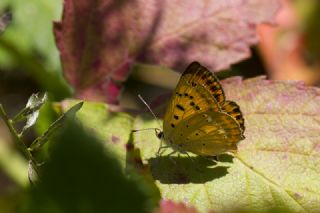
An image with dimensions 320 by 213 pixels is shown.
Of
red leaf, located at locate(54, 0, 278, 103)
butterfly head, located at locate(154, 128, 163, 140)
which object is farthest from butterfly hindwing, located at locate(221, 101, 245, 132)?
red leaf, located at locate(54, 0, 278, 103)

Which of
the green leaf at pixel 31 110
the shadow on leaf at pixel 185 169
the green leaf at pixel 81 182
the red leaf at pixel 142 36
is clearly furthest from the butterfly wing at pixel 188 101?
the green leaf at pixel 81 182

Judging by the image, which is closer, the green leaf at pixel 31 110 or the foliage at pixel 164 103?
the green leaf at pixel 31 110

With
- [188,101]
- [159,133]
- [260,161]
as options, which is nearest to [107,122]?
[159,133]

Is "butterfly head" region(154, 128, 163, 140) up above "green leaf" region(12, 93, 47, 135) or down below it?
below

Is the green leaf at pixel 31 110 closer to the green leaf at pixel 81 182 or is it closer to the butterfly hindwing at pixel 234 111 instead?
the butterfly hindwing at pixel 234 111

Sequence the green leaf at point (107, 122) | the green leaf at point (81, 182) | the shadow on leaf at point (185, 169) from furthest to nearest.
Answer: the green leaf at point (107, 122)
the shadow on leaf at point (185, 169)
the green leaf at point (81, 182)

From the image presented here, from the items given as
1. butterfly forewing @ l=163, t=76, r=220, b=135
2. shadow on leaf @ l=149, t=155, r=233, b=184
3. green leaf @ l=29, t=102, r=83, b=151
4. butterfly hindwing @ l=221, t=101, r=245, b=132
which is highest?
green leaf @ l=29, t=102, r=83, b=151

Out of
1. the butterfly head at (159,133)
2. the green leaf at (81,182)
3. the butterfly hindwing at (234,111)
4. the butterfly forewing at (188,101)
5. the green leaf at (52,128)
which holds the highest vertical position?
the green leaf at (81,182)

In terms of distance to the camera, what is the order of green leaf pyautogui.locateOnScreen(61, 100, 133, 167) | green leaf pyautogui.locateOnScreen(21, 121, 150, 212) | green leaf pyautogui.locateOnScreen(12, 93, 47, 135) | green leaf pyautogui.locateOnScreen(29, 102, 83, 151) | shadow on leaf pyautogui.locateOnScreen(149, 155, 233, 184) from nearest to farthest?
green leaf pyautogui.locateOnScreen(21, 121, 150, 212) → green leaf pyautogui.locateOnScreen(29, 102, 83, 151) → green leaf pyautogui.locateOnScreen(12, 93, 47, 135) → shadow on leaf pyautogui.locateOnScreen(149, 155, 233, 184) → green leaf pyautogui.locateOnScreen(61, 100, 133, 167)

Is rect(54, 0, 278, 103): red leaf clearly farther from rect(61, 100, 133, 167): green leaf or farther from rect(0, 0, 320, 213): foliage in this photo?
rect(61, 100, 133, 167): green leaf
